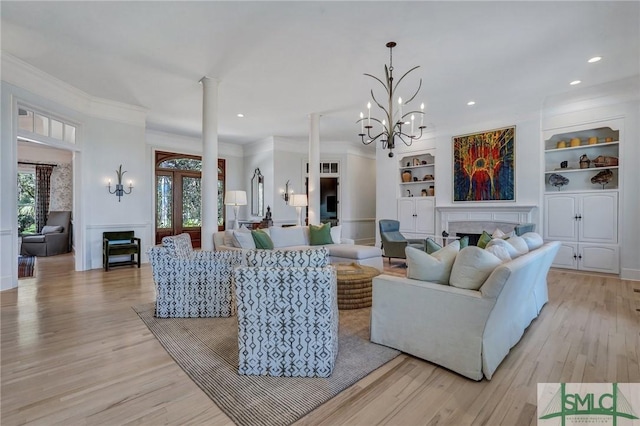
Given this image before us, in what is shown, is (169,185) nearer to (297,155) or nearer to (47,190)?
(47,190)

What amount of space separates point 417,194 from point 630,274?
4231 millimetres

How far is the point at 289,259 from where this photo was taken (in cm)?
210

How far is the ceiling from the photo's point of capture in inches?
120

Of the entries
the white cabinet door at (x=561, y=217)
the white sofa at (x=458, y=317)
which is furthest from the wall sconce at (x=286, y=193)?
the white sofa at (x=458, y=317)

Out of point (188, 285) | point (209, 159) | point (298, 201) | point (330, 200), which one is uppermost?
point (209, 159)

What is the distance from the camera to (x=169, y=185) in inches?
340

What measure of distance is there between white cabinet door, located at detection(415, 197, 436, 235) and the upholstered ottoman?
2.68 metres

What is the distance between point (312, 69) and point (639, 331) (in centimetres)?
474

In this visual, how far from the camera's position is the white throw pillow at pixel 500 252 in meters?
2.33

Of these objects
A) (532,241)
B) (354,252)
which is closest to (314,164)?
(354,252)

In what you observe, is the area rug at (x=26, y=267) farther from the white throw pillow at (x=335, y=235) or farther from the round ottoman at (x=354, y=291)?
the round ottoman at (x=354, y=291)

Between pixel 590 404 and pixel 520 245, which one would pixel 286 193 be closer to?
pixel 520 245

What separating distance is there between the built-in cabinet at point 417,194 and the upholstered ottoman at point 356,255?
2729mm

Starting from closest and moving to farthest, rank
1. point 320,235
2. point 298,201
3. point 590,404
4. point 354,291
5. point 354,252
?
point 590,404 → point 354,291 → point 354,252 → point 320,235 → point 298,201
